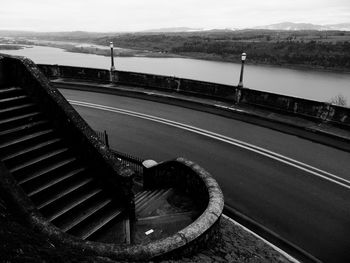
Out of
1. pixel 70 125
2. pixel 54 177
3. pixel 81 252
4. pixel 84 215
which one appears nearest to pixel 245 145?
pixel 70 125

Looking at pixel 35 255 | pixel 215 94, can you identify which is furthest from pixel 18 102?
pixel 215 94

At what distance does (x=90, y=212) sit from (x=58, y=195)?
78cm

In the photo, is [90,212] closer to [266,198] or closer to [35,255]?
[35,255]

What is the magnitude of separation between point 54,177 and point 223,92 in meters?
11.9

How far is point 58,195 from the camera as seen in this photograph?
605cm

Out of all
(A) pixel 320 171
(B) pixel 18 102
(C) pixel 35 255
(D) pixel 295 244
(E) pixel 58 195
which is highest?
(B) pixel 18 102

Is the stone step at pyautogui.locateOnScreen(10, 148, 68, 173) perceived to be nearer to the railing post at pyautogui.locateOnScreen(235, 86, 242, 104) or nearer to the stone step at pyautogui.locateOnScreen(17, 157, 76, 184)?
the stone step at pyautogui.locateOnScreen(17, 157, 76, 184)

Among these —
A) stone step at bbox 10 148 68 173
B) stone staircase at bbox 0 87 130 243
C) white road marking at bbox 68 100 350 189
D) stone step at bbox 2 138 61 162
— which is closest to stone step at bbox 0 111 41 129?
stone staircase at bbox 0 87 130 243

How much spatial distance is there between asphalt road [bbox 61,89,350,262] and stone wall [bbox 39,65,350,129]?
232 cm

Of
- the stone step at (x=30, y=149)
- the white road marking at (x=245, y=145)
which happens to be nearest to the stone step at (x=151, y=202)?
the stone step at (x=30, y=149)

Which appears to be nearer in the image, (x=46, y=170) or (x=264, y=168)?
(x=46, y=170)

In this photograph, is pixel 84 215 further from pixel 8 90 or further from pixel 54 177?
pixel 8 90

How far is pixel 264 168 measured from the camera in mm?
Result: 9430

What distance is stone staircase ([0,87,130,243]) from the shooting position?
586 centimetres
